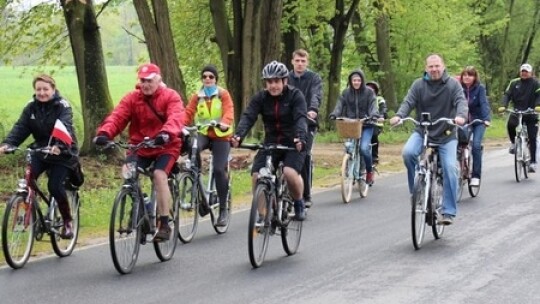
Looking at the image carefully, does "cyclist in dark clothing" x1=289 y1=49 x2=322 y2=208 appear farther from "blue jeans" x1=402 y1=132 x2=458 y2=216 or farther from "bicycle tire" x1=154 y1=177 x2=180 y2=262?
"bicycle tire" x1=154 y1=177 x2=180 y2=262

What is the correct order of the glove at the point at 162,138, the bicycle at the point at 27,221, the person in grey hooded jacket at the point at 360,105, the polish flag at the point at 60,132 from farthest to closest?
1. the person in grey hooded jacket at the point at 360,105
2. the polish flag at the point at 60,132
3. the bicycle at the point at 27,221
4. the glove at the point at 162,138

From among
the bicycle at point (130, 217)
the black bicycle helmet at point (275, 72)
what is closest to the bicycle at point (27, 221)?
the bicycle at point (130, 217)

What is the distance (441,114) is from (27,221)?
15.2 feet

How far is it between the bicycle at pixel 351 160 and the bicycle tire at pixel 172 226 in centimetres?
495

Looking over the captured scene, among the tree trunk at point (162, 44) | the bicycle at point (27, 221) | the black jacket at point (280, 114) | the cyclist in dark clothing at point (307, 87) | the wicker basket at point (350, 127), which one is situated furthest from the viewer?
the tree trunk at point (162, 44)

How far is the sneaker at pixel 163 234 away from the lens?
902 centimetres

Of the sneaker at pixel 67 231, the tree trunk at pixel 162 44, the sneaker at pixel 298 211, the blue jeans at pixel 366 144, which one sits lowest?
the sneaker at pixel 67 231

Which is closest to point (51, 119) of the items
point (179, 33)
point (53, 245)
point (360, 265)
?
point (53, 245)

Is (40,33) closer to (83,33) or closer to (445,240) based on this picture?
(83,33)

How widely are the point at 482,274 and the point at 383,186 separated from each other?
26.6ft

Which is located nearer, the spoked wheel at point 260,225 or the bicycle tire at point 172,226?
the spoked wheel at point 260,225

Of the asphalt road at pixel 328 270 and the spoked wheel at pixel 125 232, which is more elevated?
the spoked wheel at pixel 125 232

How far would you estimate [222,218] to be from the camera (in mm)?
11289

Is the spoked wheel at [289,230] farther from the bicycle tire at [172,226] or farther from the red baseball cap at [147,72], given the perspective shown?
the red baseball cap at [147,72]
